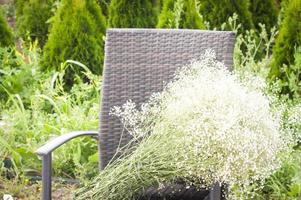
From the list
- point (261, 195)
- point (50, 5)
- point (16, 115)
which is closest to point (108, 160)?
point (261, 195)

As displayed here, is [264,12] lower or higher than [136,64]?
higher

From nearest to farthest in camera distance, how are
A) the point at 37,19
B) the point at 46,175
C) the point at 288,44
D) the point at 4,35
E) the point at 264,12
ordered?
the point at 46,175, the point at 288,44, the point at 4,35, the point at 264,12, the point at 37,19

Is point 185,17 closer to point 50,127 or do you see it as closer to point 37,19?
point 50,127

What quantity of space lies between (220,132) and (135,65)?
2.48 feet

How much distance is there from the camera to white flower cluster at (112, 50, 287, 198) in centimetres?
204

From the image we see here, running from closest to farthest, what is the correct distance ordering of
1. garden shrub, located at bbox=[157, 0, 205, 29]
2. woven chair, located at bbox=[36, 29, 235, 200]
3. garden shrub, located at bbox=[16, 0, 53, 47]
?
1. woven chair, located at bbox=[36, 29, 235, 200]
2. garden shrub, located at bbox=[157, 0, 205, 29]
3. garden shrub, located at bbox=[16, 0, 53, 47]

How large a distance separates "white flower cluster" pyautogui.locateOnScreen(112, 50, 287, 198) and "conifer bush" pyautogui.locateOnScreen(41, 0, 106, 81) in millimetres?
2588

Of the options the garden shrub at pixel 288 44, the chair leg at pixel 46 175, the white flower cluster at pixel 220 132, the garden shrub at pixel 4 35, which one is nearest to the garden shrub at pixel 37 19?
the garden shrub at pixel 4 35

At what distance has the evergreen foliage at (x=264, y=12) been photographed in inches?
224

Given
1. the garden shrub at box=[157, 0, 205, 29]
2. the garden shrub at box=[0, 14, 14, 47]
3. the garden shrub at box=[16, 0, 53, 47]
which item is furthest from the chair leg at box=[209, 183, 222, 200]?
the garden shrub at box=[16, 0, 53, 47]

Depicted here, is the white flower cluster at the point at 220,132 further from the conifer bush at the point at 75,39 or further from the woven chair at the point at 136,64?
the conifer bush at the point at 75,39

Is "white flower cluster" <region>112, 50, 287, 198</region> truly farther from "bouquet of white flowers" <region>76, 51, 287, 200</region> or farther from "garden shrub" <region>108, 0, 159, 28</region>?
"garden shrub" <region>108, 0, 159, 28</region>

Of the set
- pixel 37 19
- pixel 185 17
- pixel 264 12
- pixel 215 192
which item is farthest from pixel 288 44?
pixel 37 19

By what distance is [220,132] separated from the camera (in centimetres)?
204
